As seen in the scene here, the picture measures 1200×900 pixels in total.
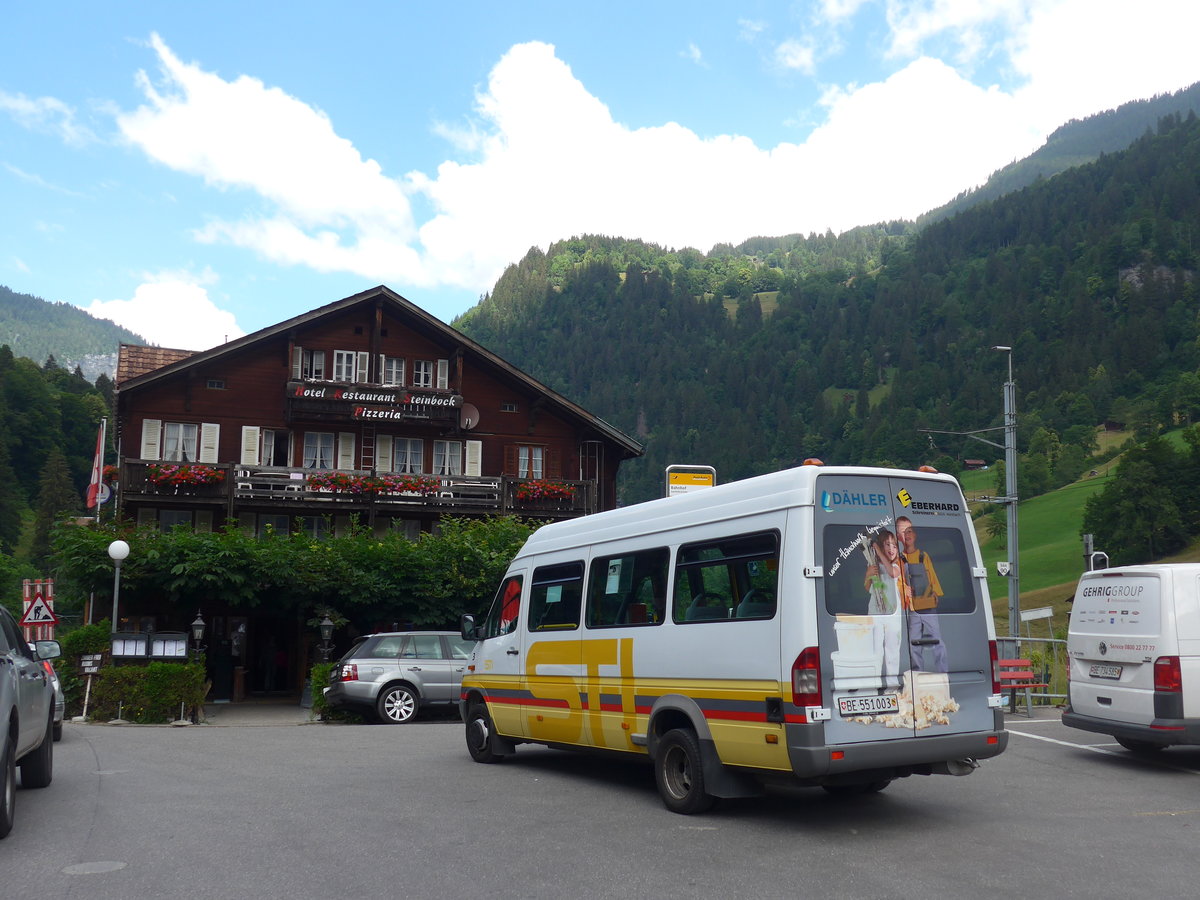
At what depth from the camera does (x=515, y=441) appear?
120 ft

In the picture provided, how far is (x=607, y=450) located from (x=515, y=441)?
10.8ft

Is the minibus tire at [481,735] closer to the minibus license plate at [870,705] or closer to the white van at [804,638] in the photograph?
the white van at [804,638]

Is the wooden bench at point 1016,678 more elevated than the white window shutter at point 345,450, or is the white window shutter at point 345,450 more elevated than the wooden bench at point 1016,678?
the white window shutter at point 345,450

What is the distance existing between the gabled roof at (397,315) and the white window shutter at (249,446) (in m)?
2.27

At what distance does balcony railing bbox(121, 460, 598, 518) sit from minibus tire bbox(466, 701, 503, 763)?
1990 cm

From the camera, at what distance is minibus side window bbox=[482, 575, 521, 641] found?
12.3 metres

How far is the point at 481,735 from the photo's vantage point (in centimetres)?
1270

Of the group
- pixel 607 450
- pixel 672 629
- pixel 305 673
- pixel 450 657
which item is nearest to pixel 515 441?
pixel 607 450

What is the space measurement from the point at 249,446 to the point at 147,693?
46.0ft

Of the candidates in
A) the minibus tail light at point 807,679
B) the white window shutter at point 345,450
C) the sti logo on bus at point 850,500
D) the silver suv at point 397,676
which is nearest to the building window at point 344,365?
the white window shutter at point 345,450

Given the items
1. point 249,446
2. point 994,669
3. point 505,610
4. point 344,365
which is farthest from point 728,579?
point 344,365

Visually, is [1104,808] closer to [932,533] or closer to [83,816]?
[932,533]

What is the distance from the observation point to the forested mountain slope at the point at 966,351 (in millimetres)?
143000

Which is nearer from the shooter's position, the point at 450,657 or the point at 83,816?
the point at 83,816
